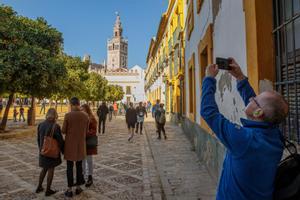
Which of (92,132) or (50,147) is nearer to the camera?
(50,147)

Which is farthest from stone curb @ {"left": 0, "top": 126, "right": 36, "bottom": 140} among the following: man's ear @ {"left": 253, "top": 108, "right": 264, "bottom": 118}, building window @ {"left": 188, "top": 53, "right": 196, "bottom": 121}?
man's ear @ {"left": 253, "top": 108, "right": 264, "bottom": 118}

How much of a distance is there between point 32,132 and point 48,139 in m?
11.7

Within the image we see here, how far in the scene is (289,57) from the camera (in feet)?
9.78

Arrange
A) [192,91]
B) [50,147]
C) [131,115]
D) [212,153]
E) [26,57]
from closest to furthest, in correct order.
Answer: [50,147] < [212,153] < [192,91] < [131,115] < [26,57]

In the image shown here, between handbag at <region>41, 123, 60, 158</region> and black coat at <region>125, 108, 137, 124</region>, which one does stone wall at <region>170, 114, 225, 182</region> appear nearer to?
handbag at <region>41, 123, 60, 158</region>

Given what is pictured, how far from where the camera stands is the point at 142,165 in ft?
24.5

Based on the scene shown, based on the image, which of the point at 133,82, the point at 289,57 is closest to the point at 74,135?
the point at 289,57

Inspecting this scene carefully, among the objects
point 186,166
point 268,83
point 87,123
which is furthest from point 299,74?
point 186,166

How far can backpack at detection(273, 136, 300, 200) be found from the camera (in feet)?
4.99

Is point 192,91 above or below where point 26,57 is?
below

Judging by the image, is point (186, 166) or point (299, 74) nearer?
point (299, 74)

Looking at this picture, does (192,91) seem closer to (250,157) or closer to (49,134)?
(49,134)

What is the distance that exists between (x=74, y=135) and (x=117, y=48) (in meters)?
144

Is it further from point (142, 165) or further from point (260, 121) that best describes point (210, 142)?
point (260, 121)
